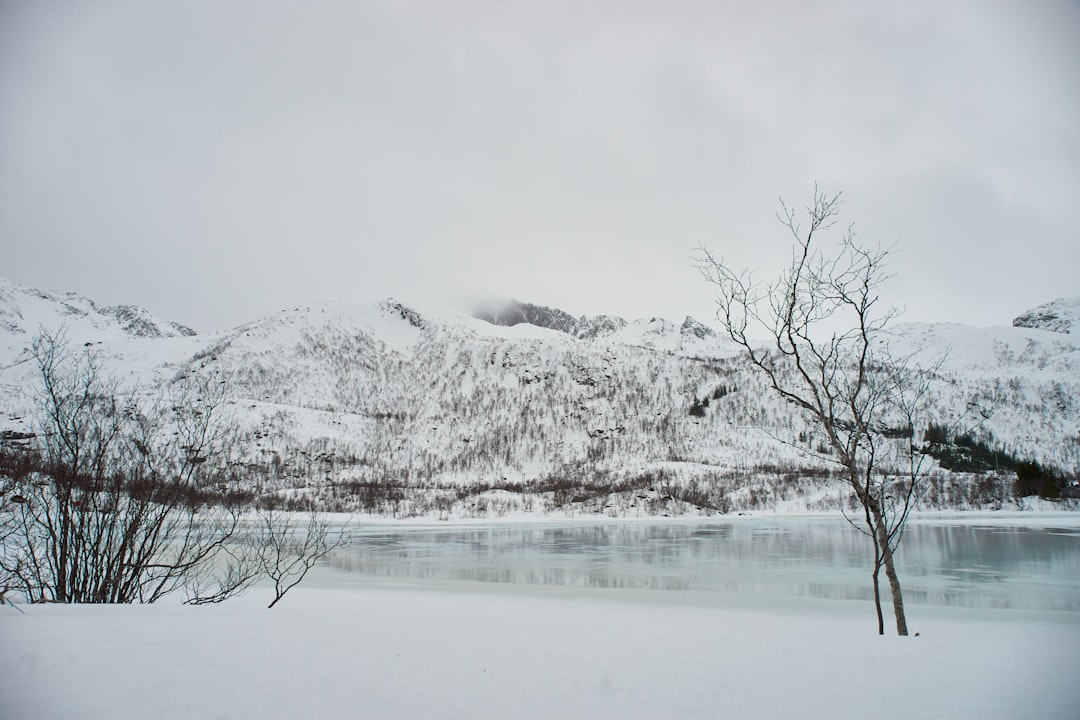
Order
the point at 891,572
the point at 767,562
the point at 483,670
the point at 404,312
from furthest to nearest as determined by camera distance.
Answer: the point at 404,312 → the point at 767,562 → the point at 891,572 → the point at 483,670

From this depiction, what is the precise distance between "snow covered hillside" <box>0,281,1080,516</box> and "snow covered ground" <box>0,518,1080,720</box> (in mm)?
55498

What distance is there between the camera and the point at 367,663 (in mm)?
6320

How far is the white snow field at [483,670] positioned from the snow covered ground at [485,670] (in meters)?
0.02

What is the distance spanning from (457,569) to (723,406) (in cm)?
10634

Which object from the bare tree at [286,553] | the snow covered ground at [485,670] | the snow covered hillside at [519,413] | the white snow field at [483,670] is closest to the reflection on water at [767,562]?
the bare tree at [286,553]

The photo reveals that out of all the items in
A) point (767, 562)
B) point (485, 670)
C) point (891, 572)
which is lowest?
point (767, 562)

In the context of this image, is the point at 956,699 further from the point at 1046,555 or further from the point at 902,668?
the point at 1046,555

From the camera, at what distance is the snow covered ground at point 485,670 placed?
16.5ft

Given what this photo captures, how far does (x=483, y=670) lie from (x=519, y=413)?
121243mm

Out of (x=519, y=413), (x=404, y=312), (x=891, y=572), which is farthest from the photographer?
(x=404, y=312)

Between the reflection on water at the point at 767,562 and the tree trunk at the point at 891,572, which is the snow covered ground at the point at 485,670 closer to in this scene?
the tree trunk at the point at 891,572

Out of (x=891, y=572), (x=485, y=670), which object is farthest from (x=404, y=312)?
(x=485, y=670)

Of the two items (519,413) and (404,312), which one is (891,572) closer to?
(519,413)

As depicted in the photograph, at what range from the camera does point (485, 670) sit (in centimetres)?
626
